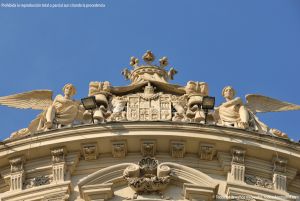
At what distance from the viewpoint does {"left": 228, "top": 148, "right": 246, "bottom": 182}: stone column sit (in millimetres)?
23094

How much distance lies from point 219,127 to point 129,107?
2182 millimetres

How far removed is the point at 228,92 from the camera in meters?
25.3

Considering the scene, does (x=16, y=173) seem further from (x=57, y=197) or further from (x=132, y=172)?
(x=132, y=172)

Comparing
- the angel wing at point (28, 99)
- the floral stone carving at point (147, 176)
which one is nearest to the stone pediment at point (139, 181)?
the floral stone carving at point (147, 176)

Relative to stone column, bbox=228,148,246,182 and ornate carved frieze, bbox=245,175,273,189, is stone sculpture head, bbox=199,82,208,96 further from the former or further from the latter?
ornate carved frieze, bbox=245,175,273,189

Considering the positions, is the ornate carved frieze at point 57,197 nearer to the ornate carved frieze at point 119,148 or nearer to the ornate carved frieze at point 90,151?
the ornate carved frieze at point 90,151

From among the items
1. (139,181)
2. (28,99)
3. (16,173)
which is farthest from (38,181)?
(28,99)

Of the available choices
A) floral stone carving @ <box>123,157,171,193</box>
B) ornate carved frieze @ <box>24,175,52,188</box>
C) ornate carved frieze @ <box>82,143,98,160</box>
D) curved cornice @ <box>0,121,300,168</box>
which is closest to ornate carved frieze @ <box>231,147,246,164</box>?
curved cornice @ <box>0,121,300,168</box>

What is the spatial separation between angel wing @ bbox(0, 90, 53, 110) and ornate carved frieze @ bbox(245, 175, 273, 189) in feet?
15.8

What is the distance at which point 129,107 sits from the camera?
24844 mm

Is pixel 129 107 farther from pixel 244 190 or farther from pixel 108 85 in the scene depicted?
pixel 244 190

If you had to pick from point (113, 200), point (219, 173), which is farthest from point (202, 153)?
point (113, 200)

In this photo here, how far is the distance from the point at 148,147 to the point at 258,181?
2.20 m

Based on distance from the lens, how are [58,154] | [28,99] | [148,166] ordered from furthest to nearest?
[28,99] < [58,154] < [148,166]
